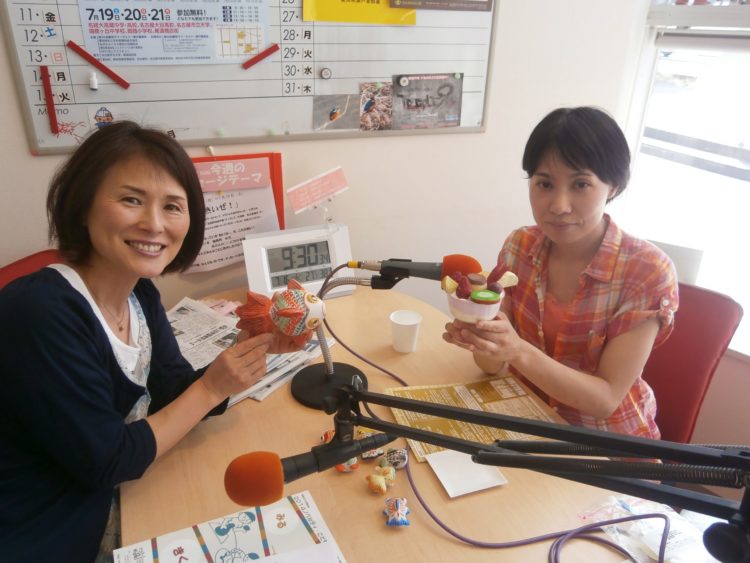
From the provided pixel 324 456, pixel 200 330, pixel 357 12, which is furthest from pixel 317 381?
pixel 357 12

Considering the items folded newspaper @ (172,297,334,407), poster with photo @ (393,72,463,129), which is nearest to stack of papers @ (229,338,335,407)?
folded newspaper @ (172,297,334,407)

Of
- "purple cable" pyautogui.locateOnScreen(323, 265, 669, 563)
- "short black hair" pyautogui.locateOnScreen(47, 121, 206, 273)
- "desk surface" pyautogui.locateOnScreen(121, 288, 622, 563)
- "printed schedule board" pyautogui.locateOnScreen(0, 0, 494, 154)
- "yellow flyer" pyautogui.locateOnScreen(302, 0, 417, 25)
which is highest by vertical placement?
"yellow flyer" pyautogui.locateOnScreen(302, 0, 417, 25)

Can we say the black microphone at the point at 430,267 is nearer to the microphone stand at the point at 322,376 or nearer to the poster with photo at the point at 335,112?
the microphone stand at the point at 322,376

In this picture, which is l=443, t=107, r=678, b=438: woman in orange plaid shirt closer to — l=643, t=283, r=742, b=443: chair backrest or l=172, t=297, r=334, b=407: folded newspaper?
l=643, t=283, r=742, b=443: chair backrest

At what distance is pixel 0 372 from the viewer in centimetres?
86

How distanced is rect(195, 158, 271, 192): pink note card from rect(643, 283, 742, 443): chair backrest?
124 centimetres

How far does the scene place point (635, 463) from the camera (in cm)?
44

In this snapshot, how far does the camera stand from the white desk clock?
164 cm

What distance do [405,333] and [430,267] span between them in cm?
50

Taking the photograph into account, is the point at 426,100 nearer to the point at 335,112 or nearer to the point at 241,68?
the point at 335,112

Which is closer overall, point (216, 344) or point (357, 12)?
point (216, 344)

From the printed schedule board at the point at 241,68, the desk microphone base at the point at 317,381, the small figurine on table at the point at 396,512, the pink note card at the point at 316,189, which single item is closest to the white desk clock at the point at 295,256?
the pink note card at the point at 316,189

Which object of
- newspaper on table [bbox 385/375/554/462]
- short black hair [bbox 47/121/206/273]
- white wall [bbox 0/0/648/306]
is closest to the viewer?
short black hair [bbox 47/121/206/273]

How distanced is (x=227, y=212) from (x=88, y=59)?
546 mm
